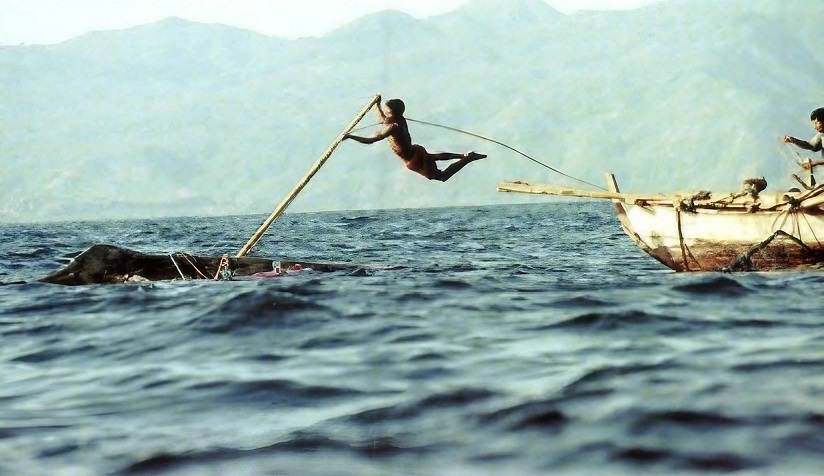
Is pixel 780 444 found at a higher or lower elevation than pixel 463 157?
lower

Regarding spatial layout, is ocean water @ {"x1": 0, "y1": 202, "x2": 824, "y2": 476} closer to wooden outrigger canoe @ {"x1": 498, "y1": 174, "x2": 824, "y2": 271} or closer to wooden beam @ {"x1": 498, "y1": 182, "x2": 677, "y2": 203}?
wooden outrigger canoe @ {"x1": 498, "y1": 174, "x2": 824, "y2": 271}

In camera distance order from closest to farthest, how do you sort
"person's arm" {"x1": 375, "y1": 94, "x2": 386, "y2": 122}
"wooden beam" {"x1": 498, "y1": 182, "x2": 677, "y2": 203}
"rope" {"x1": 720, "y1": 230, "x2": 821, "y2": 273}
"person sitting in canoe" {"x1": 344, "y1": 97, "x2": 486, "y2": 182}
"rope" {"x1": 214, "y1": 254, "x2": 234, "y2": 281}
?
"rope" {"x1": 720, "y1": 230, "x2": 821, "y2": 273}
"person sitting in canoe" {"x1": 344, "y1": 97, "x2": 486, "y2": 182}
"person's arm" {"x1": 375, "y1": 94, "x2": 386, "y2": 122}
"rope" {"x1": 214, "y1": 254, "x2": 234, "y2": 281}
"wooden beam" {"x1": 498, "y1": 182, "x2": 677, "y2": 203}

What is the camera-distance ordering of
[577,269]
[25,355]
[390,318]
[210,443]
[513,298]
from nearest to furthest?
[210,443]
[25,355]
[390,318]
[513,298]
[577,269]

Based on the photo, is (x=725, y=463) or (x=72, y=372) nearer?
(x=725, y=463)

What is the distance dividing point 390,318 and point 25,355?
12.4 feet

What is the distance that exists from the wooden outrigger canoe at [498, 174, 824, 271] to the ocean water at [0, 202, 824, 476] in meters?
3.02

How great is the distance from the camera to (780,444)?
5.18 metres

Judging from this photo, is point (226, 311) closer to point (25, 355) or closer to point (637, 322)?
point (25, 355)

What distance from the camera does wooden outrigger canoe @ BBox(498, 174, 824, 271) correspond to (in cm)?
1583

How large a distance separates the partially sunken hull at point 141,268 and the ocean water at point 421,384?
3460mm

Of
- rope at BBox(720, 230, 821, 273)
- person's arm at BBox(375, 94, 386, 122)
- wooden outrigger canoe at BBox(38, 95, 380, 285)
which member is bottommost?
rope at BBox(720, 230, 821, 273)

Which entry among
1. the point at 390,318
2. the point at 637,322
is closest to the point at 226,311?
the point at 390,318

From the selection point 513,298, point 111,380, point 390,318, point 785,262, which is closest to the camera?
point 111,380

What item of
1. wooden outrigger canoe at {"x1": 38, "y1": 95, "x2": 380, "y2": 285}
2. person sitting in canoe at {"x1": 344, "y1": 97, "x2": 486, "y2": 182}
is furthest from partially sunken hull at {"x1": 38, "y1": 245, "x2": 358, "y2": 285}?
person sitting in canoe at {"x1": 344, "y1": 97, "x2": 486, "y2": 182}
